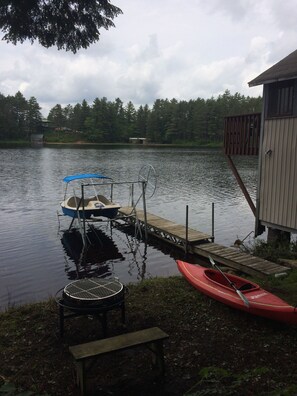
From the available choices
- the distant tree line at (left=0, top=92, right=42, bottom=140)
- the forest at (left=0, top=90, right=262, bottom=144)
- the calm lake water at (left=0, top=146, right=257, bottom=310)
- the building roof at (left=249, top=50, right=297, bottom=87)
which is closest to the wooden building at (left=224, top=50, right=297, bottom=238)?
the building roof at (left=249, top=50, right=297, bottom=87)

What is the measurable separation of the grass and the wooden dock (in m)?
3.35

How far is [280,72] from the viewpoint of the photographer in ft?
40.4

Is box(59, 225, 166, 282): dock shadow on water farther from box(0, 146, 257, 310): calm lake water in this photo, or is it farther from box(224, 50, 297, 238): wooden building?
box(224, 50, 297, 238): wooden building

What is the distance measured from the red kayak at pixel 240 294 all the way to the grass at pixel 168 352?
205 millimetres

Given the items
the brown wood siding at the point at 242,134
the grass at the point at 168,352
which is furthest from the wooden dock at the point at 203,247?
the brown wood siding at the point at 242,134

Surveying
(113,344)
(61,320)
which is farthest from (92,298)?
(113,344)

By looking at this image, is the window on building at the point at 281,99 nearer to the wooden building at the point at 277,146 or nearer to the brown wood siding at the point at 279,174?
the wooden building at the point at 277,146

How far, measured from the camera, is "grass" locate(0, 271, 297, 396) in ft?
17.0

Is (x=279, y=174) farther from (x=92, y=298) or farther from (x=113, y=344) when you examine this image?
(x=113, y=344)

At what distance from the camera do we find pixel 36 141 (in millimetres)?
118312

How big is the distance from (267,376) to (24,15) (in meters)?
5.79

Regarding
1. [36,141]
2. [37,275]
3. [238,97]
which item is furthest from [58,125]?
[37,275]

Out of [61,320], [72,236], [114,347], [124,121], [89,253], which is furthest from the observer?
[124,121]

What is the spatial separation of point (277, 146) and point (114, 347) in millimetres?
9750
